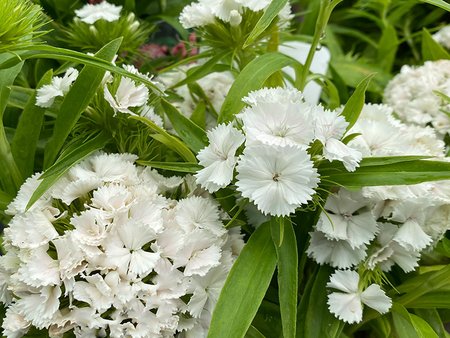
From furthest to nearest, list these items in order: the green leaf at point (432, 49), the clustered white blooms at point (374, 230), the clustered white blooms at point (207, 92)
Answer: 1. the green leaf at point (432, 49)
2. the clustered white blooms at point (207, 92)
3. the clustered white blooms at point (374, 230)

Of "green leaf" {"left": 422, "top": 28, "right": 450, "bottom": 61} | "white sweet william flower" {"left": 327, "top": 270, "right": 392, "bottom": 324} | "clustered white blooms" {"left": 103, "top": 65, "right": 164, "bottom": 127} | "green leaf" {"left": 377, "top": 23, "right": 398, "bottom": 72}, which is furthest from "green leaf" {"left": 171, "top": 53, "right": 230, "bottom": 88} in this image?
"green leaf" {"left": 377, "top": 23, "right": 398, "bottom": 72}

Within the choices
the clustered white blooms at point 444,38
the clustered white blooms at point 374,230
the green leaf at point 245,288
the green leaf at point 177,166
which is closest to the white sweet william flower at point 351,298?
the clustered white blooms at point 374,230

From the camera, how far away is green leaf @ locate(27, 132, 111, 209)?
710mm

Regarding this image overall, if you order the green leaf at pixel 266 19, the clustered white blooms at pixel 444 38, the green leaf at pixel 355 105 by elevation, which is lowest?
the green leaf at pixel 355 105

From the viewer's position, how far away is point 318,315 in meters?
0.76

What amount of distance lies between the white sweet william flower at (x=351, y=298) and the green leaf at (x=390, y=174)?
0.41ft

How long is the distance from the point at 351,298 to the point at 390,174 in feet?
0.54

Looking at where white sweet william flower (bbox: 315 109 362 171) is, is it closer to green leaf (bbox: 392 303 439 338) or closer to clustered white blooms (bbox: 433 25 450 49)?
green leaf (bbox: 392 303 439 338)

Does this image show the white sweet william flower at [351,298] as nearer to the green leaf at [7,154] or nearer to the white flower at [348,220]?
the white flower at [348,220]

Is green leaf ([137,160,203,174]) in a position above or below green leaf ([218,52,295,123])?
below

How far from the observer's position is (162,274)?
2.25ft

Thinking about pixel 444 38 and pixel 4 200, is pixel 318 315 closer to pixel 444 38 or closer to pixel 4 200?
pixel 4 200

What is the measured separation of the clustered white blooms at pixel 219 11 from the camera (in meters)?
0.83

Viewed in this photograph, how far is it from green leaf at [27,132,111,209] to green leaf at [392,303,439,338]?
441 mm
